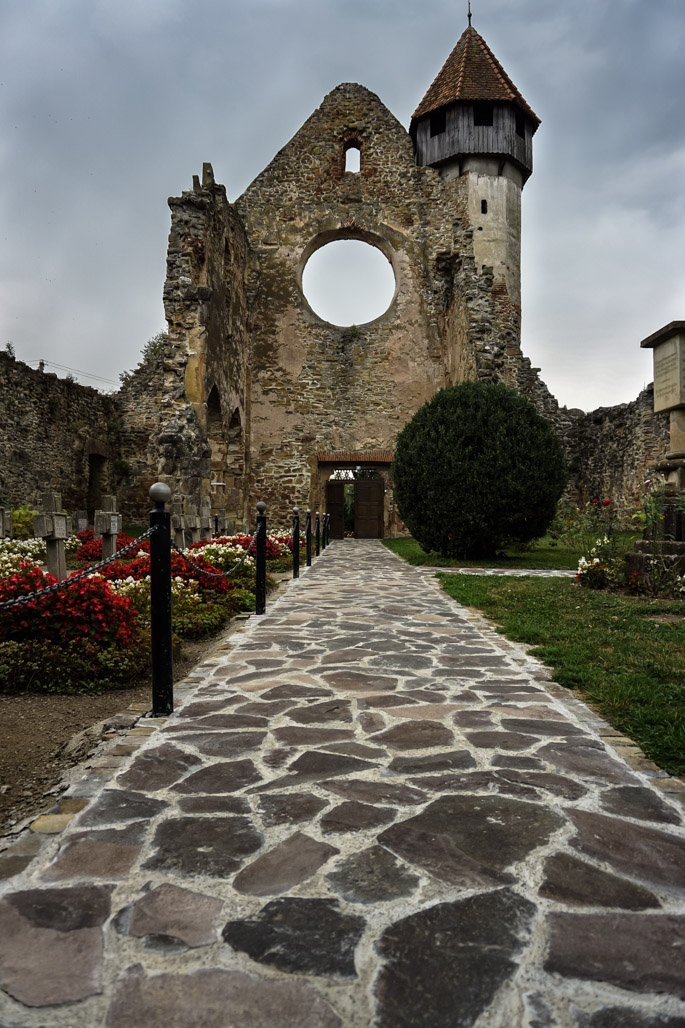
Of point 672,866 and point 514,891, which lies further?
point 672,866

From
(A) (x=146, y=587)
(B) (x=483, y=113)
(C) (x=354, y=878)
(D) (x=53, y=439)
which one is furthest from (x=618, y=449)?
(C) (x=354, y=878)

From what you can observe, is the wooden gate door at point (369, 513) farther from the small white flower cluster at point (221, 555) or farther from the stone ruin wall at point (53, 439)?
the small white flower cluster at point (221, 555)

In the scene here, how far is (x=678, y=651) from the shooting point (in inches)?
190

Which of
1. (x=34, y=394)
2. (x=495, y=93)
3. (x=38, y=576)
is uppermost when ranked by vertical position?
(x=495, y=93)

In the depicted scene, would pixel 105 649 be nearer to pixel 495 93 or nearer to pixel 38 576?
pixel 38 576

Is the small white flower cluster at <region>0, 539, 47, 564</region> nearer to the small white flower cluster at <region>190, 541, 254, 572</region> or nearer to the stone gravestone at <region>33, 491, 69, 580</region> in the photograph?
the small white flower cluster at <region>190, 541, 254, 572</region>

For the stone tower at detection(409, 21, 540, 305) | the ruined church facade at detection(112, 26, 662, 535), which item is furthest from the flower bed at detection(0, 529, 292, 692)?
the stone tower at detection(409, 21, 540, 305)

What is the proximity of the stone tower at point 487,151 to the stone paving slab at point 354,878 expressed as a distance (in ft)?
65.3

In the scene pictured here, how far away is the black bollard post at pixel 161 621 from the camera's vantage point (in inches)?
142

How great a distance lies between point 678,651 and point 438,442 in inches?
328

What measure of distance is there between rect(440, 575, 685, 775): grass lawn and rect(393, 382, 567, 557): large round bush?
330 cm

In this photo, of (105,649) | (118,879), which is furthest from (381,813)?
(105,649)

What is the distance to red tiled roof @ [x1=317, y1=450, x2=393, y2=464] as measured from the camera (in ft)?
69.8

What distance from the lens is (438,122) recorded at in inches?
872
